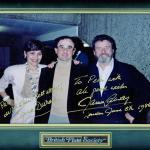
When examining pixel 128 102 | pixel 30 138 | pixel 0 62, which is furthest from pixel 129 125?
pixel 0 62

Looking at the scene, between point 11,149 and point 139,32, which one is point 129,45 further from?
point 11,149

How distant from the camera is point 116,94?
4062 mm

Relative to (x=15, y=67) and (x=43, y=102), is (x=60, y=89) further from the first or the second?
(x=15, y=67)

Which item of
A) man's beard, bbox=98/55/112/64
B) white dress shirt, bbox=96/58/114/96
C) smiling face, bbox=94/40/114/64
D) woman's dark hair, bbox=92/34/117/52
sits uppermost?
woman's dark hair, bbox=92/34/117/52

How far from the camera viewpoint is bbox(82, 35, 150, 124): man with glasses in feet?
13.3

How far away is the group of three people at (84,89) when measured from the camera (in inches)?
160

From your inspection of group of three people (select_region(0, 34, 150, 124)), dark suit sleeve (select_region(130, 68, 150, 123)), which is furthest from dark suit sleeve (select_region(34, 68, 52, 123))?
dark suit sleeve (select_region(130, 68, 150, 123))

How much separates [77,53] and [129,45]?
1.47 ft

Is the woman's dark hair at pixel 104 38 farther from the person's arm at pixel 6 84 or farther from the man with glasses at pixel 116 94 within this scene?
the person's arm at pixel 6 84

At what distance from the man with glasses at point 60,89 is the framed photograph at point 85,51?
36 mm

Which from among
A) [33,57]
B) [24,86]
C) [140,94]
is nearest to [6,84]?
[24,86]

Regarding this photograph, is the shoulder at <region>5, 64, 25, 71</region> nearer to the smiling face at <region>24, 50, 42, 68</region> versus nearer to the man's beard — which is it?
the smiling face at <region>24, 50, 42, 68</region>

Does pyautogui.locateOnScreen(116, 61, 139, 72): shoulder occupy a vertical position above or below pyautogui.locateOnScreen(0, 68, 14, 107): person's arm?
above

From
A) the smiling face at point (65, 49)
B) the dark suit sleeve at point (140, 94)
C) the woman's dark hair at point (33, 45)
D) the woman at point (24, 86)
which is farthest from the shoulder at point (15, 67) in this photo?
the dark suit sleeve at point (140, 94)
